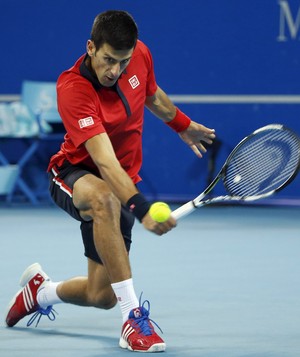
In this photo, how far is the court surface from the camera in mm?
4371

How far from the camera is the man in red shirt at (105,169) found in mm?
4137

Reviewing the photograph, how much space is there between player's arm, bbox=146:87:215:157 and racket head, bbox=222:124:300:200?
270 mm

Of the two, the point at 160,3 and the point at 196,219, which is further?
the point at 160,3

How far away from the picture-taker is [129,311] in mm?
4254

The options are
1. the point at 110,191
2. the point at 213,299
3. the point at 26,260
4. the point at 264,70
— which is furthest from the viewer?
the point at 264,70

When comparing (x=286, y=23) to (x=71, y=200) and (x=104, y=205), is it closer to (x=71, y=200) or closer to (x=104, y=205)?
(x=71, y=200)

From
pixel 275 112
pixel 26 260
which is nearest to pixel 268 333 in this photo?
pixel 26 260

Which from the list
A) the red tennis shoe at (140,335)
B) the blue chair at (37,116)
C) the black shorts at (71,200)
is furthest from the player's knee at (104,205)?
the blue chair at (37,116)

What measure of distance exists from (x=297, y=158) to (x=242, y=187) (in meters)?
0.30

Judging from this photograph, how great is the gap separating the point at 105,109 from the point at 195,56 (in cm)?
660

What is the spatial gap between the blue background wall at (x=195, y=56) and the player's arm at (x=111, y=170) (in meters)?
6.60

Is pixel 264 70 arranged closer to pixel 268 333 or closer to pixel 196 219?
pixel 196 219

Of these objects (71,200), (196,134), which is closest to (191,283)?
(196,134)

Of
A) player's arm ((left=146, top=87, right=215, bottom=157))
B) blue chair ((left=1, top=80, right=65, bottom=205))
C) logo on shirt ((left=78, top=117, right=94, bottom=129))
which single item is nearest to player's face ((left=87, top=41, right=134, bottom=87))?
logo on shirt ((left=78, top=117, right=94, bottom=129))
